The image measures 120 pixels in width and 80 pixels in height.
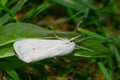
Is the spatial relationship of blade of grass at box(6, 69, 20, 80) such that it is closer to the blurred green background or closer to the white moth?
the blurred green background

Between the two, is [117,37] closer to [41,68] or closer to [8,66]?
[41,68]

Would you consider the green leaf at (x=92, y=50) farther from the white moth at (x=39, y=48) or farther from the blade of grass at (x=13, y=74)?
the blade of grass at (x=13, y=74)

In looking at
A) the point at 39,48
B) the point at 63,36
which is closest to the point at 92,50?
the point at 63,36

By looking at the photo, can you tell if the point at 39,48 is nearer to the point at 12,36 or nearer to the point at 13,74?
the point at 12,36

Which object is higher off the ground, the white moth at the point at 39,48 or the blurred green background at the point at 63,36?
the blurred green background at the point at 63,36

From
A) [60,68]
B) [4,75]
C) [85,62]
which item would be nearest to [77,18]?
[85,62]

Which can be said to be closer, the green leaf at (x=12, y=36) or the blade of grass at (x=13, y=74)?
the green leaf at (x=12, y=36)

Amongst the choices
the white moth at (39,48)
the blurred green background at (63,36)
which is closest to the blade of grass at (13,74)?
the blurred green background at (63,36)
